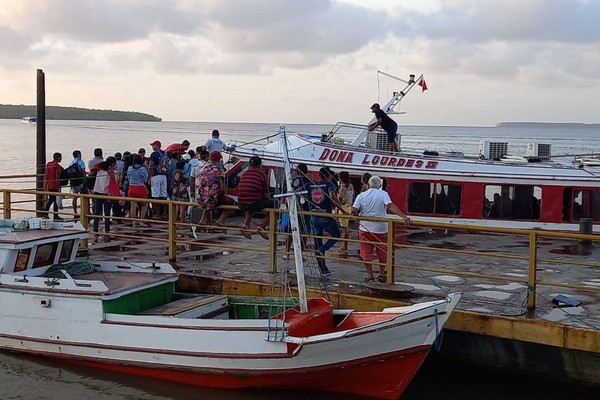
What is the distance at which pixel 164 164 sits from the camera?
17375mm

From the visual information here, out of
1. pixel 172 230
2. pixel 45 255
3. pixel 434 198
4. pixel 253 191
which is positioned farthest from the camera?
pixel 434 198

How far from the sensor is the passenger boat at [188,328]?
909 centimetres

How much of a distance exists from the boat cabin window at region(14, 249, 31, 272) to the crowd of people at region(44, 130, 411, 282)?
7.31 ft

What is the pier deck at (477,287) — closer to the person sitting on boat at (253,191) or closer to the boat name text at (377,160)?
the person sitting on boat at (253,191)

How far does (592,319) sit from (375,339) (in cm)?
283

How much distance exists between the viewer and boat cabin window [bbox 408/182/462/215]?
17328 mm

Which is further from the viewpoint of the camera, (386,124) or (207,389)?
(386,124)

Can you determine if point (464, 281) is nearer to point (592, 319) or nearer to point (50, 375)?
point (592, 319)

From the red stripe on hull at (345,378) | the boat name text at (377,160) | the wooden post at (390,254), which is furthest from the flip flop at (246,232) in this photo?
the boat name text at (377,160)

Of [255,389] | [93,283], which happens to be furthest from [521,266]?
[93,283]

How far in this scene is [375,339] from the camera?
9.00m

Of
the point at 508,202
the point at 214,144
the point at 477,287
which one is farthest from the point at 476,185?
the point at 214,144

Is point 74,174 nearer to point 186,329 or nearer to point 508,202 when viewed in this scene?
point 186,329

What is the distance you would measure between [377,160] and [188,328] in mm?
9339
